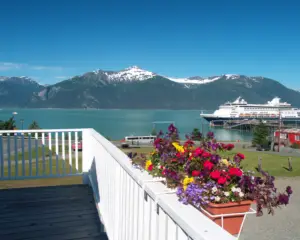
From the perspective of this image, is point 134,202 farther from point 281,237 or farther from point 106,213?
point 281,237

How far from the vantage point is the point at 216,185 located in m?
1.01

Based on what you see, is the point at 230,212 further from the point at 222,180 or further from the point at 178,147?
the point at 178,147

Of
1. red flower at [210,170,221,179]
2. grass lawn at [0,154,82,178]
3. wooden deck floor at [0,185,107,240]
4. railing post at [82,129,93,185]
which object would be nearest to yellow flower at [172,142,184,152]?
red flower at [210,170,221,179]

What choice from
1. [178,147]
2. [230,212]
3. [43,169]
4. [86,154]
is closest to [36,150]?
[43,169]

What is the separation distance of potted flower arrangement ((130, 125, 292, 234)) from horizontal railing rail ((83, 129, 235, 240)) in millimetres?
57

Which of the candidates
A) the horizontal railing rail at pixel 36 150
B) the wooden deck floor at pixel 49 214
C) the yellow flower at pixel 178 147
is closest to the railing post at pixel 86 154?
the horizontal railing rail at pixel 36 150

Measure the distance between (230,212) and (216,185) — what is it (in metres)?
0.12

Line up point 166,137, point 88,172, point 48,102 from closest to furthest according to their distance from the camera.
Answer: point 166,137 < point 88,172 < point 48,102

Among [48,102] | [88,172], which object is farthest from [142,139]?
[48,102]

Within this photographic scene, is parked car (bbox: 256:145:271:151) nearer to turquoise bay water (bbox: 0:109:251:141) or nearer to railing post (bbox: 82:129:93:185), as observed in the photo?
turquoise bay water (bbox: 0:109:251:141)

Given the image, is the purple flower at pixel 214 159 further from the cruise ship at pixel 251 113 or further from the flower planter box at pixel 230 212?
the cruise ship at pixel 251 113

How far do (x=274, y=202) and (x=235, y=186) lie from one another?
0.18m

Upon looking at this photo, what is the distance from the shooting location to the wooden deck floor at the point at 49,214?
224 cm

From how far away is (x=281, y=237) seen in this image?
25.0 feet
